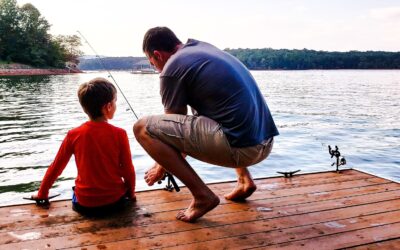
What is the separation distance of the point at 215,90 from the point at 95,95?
0.90 metres

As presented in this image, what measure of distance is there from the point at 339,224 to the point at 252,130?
3.22 ft

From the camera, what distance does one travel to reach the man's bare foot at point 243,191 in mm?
3348

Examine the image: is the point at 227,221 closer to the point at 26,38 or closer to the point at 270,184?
the point at 270,184

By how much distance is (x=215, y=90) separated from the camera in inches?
104

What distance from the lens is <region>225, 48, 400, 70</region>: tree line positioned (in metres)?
104

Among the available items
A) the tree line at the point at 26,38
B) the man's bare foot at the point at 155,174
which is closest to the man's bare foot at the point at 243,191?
the man's bare foot at the point at 155,174

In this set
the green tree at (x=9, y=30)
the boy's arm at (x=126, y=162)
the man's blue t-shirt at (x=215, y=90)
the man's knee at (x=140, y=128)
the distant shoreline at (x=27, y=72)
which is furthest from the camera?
the green tree at (x=9, y=30)

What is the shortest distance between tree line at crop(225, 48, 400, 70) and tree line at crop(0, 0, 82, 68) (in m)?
42.3

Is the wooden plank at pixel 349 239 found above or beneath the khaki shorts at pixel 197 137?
beneath

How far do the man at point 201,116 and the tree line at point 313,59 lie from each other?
96.0 metres

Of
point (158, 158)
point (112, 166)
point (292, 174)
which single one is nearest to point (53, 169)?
point (112, 166)

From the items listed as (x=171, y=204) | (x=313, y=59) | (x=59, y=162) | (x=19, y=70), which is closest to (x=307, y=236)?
(x=171, y=204)

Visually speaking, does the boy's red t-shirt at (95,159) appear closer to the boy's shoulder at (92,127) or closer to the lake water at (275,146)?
the boy's shoulder at (92,127)

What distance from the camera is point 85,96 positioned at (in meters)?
2.87
